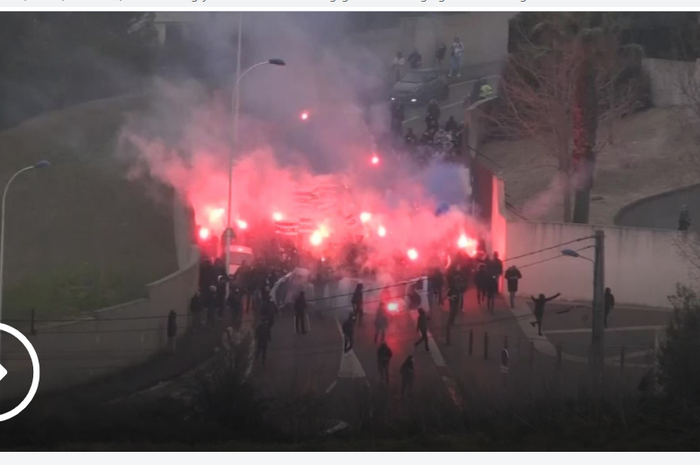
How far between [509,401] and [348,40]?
9.73 ft

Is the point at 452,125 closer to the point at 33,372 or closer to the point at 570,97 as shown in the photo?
the point at 570,97

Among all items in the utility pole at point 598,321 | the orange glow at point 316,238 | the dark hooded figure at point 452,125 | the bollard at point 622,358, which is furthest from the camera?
the dark hooded figure at point 452,125

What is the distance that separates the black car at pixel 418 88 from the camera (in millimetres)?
8344

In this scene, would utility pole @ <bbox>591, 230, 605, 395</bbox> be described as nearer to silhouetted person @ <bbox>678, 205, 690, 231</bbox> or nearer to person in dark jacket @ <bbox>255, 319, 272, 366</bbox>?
silhouetted person @ <bbox>678, 205, 690, 231</bbox>

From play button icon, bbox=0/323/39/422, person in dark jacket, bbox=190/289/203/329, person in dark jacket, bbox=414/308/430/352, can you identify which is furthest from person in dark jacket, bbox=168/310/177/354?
person in dark jacket, bbox=414/308/430/352

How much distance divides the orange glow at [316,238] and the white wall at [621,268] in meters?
1.48

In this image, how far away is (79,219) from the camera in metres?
7.91

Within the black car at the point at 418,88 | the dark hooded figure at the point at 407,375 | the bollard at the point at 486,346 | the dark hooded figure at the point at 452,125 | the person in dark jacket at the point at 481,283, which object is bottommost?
the dark hooded figure at the point at 407,375

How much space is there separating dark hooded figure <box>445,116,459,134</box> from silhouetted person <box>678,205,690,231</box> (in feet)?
6.40

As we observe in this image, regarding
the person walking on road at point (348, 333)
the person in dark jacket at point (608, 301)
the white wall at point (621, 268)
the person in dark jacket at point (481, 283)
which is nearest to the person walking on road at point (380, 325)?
the person walking on road at point (348, 333)

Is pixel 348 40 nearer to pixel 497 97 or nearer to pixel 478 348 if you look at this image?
pixel 497 97

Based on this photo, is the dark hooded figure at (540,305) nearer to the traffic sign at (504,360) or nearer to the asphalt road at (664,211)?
the traffic sign at (504,360)

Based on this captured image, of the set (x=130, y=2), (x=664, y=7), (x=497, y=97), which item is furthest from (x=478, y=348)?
(x=130, y=2)

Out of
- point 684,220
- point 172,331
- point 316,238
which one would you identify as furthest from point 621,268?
point 172,331
